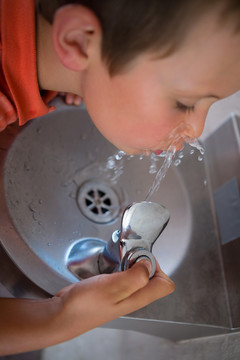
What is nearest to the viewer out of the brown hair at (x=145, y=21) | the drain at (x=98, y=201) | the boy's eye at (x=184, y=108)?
the brown hair at (x=145, y=21)

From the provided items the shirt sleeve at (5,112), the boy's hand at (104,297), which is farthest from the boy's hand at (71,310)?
the shirt sleeve at (5,112)

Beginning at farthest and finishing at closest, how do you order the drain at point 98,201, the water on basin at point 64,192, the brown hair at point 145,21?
the drain at point 98,201 → the water on basin at point 64,192 → the brown hair at point 145,21

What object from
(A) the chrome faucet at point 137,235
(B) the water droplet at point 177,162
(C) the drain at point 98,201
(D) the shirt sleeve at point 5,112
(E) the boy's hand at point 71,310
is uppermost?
(D) the shirt sleeve at point 5,112

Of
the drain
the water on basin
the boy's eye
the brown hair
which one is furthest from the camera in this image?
the drain

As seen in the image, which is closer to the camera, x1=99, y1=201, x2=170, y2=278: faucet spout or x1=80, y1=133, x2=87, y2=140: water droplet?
x1=99, y1=201, x2=170, y2=278: faucet spout

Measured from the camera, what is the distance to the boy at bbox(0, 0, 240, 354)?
456 millimetres

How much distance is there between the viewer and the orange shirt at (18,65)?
569mm

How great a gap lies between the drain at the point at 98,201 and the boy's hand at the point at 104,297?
0.78 ft

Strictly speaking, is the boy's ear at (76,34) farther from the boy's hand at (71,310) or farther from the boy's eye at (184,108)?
the boy's hand at (71,310)

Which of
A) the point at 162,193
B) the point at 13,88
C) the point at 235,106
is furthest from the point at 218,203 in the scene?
the point at 13,88

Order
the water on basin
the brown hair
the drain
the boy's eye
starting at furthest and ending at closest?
the drain → the water on basin → the boy's eye → the brown hair

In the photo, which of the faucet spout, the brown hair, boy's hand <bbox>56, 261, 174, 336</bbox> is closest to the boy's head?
the brown hair

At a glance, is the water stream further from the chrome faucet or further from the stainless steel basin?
the chrome faucet

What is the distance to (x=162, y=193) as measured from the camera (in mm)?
811
